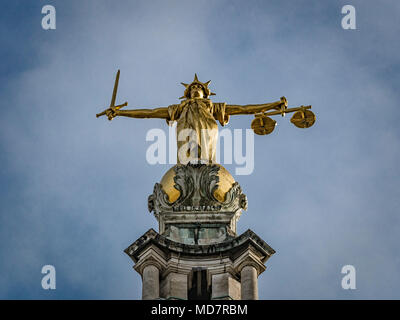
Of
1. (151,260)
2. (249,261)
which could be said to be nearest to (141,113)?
(151,260)

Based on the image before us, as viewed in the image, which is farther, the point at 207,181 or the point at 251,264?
the point at 207,181

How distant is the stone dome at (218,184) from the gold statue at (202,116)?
0.63m

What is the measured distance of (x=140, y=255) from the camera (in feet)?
151

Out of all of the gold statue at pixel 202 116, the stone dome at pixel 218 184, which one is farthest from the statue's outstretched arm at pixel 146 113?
the stone dome at pixel 218 184

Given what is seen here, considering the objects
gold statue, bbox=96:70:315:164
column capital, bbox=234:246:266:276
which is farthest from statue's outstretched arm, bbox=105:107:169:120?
column capital, bbox=234:246:266:276

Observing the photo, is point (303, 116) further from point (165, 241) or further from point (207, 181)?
point (165, 241)

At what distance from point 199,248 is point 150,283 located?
2.13m

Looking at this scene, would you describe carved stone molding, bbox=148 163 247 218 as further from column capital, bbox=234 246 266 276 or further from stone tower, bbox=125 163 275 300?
column capital, bbox=234 246 266 276

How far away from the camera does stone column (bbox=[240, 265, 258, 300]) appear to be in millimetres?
45188

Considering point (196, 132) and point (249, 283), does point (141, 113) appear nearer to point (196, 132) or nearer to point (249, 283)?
point (196, 132)

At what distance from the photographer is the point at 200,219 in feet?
158

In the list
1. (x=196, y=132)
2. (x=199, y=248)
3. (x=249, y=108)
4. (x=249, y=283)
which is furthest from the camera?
(x=249, y=108)
